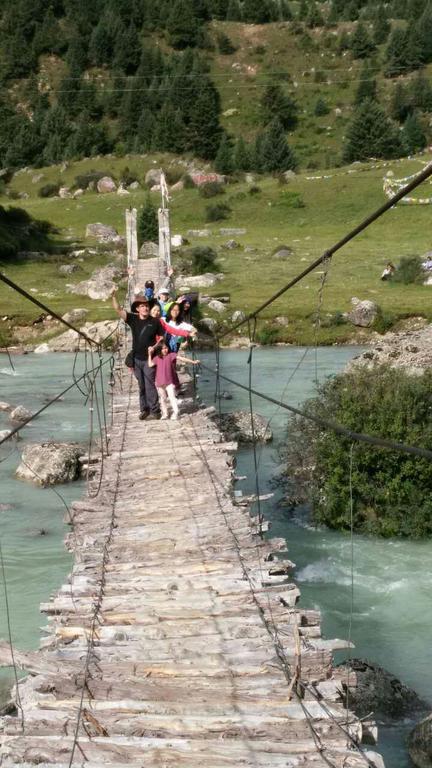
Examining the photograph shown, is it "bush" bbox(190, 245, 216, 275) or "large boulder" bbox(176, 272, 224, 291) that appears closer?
"large boulder" bbox(176, 272, 224, 291)

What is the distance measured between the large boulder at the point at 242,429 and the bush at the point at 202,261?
19023mm

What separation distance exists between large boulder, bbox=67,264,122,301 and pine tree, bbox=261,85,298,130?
168 feet

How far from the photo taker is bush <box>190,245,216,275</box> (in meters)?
35.3

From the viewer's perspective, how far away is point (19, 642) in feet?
28.3

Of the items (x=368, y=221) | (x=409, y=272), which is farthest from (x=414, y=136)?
(x=368, y=221)

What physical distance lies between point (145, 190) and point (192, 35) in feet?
223

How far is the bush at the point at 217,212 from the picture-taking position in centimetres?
4662

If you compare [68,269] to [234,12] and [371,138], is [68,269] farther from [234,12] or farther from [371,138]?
[234,12]

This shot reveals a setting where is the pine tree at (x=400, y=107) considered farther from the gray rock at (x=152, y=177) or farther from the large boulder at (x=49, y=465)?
the large boulder at (x=49, y=465)

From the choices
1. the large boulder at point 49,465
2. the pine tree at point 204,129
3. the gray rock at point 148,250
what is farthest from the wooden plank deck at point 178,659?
the pine tree at point 204,129

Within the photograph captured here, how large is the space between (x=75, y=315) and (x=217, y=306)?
4614mm

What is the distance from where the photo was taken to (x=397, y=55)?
309 ft

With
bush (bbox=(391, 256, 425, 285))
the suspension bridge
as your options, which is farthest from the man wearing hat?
bush (bbox=(391, 256, 425, 285))

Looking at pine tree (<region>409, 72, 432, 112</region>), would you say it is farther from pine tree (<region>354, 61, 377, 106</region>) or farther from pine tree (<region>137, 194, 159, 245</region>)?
pine tree (<region>137, 194, 159, 245</region>)
